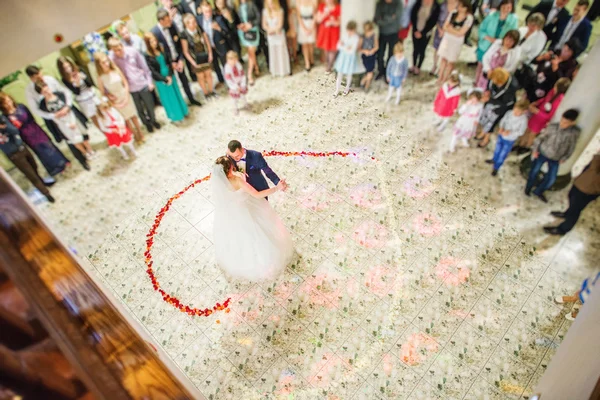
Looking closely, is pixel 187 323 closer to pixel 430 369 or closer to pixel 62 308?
pixel 430 369

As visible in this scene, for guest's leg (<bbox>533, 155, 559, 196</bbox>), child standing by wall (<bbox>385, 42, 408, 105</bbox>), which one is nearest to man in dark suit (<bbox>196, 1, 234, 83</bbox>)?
child standing by wall (<bbox>385, 42, 408, 105</bbox>)

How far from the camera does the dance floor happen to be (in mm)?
4312

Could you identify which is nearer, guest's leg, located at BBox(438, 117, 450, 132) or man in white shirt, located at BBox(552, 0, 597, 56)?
man in white shirt, located at BBox(552, 0, 597, 56)

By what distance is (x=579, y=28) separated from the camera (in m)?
5.98

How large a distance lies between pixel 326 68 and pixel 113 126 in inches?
148

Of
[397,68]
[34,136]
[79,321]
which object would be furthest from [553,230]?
[34,136]

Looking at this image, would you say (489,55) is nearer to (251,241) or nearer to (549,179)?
(549,179)

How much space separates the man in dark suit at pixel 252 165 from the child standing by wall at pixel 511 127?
9.94ft

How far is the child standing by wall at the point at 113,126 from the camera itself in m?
5.91

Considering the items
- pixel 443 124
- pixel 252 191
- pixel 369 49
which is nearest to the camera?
pixel 252 191

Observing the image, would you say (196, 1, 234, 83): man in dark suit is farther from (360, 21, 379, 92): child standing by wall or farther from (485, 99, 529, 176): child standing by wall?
(485, 99, 529, 176): child standing by wall

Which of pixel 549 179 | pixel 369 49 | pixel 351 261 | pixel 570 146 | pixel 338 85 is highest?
pixel 369 49

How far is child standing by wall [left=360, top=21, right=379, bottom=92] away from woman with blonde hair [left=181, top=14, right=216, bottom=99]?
8.09 feet

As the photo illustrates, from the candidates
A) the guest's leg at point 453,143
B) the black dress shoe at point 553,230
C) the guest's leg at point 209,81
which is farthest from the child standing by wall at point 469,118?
the guest's leg at point 209,81
